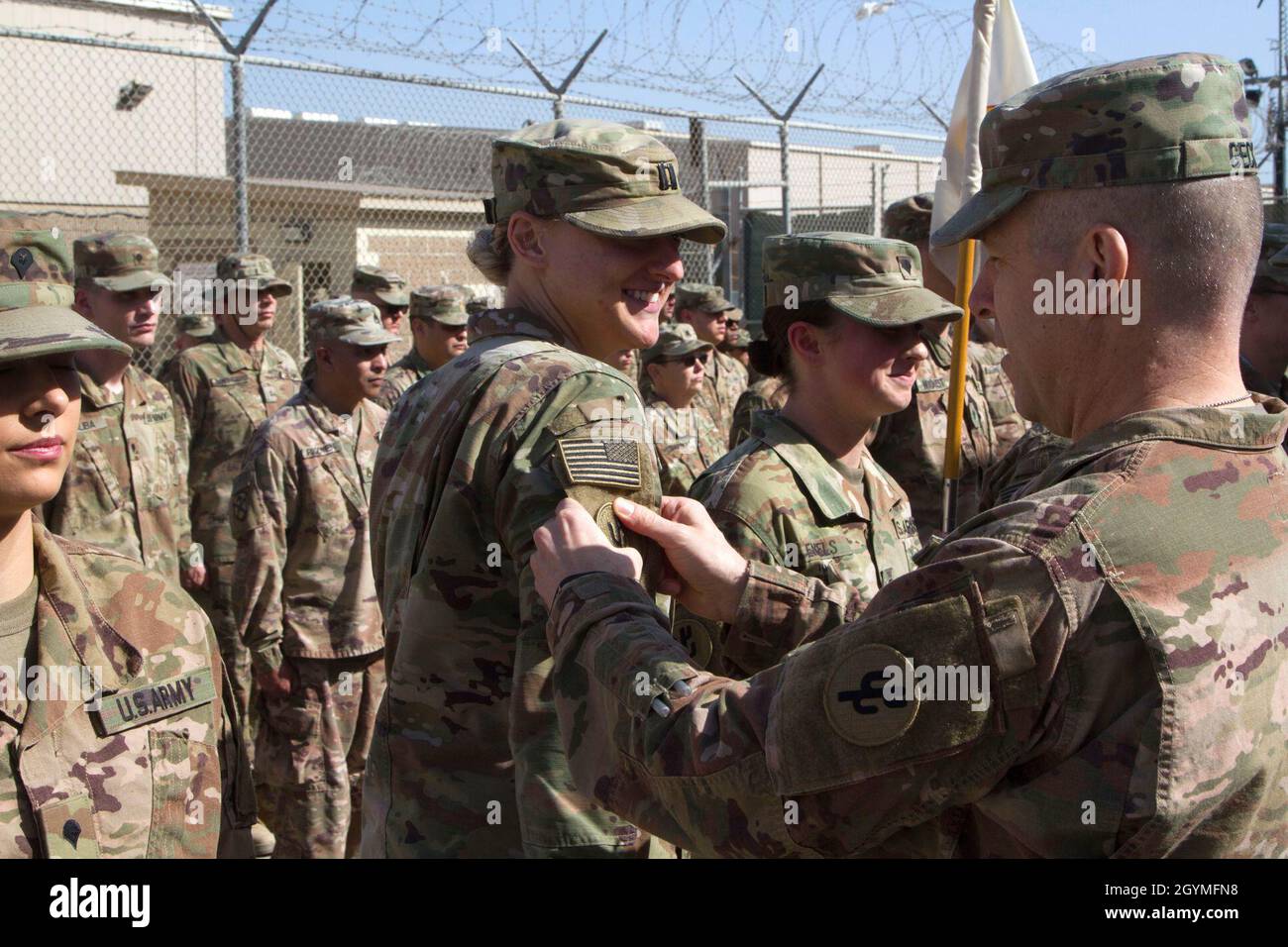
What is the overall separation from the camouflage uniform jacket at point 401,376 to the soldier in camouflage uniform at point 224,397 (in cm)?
66

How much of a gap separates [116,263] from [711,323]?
5.35 meters

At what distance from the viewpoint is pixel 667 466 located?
7.44 m

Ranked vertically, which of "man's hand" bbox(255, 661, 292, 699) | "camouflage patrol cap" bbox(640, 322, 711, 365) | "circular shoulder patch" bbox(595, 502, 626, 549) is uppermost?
"camouflage patrol cap" bbox(640, 322, 711, 365)

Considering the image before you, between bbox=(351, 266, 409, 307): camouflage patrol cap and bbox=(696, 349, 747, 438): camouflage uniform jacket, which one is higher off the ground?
bbox=(351, 266, 409, 307): camouflage patrol cap

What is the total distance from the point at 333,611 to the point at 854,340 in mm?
3236

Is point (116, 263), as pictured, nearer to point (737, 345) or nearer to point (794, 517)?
point (794, 517)

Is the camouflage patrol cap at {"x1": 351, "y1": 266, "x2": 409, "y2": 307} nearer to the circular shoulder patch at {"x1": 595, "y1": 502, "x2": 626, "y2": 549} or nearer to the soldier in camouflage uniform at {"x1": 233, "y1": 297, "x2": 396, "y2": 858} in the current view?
the soldier in camouflage uniform at {"x1": 233, "y1": 297, "x2": 396, "y2": 858}

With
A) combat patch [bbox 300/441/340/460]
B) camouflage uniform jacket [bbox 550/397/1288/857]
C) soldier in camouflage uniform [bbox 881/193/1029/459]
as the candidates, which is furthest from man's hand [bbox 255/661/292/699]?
camouflage uniform jacket [bbox 550/397/1288/857]

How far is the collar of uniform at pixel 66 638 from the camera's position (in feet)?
7.47

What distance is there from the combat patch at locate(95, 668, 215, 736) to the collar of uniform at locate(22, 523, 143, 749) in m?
0.03

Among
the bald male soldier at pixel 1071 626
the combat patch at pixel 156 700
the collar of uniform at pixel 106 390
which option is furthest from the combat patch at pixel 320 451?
the bald male soldier at pixel 1071 626

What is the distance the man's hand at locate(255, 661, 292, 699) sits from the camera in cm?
573

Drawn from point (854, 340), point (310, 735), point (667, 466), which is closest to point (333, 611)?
point (310, 735)
